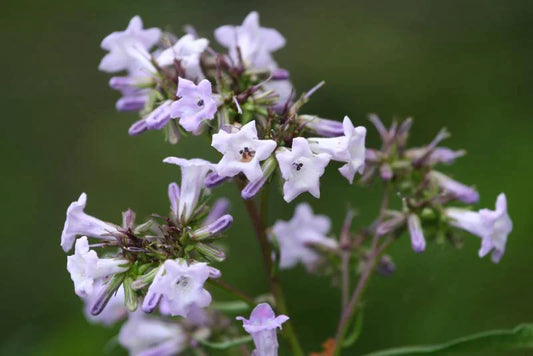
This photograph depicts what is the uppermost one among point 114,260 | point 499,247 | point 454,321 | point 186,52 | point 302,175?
point 186,52

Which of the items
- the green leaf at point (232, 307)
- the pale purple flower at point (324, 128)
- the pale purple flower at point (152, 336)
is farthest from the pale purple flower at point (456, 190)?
the pale purple flower at point (152, 336)

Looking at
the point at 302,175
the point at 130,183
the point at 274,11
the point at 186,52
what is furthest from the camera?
the point at 274,11

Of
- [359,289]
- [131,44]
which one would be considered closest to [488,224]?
[359,289]

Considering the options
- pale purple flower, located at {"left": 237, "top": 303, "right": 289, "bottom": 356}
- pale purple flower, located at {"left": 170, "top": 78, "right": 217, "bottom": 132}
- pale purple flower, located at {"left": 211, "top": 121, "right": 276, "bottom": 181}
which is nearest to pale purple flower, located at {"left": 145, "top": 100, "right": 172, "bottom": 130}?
pale purple flower, located at {"left": 170, "top": 78, "right": 217, "bottom": 132}

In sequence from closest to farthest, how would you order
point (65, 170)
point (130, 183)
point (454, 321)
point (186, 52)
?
point (186, 52), point (454, 321), point (130, 183), point (65, 170)

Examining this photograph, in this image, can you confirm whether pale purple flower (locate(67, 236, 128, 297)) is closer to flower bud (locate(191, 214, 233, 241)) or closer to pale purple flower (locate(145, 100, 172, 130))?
flower bud (locate(191, 214, 233, 241))

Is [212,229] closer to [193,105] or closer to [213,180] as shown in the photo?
[213,180]

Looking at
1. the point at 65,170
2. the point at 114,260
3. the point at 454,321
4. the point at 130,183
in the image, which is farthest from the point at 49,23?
the point at 114,260

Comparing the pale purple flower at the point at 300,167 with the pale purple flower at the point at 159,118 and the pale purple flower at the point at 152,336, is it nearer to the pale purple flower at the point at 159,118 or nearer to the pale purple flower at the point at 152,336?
the pale purple flower at the point at 159,118

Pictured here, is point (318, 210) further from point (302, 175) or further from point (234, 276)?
point (302, 175)
